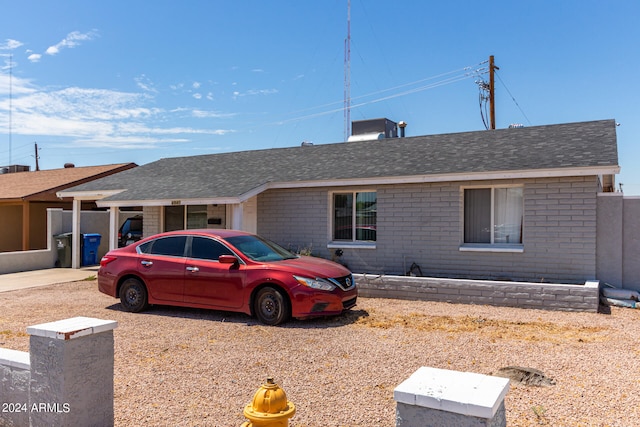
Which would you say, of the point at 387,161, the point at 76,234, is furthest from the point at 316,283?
the point at 76,234

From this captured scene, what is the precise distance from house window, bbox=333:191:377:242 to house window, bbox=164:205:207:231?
4.83 metres

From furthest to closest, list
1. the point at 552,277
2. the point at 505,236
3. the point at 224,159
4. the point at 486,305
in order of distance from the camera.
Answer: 1. the point at 224,159
2. the point at 505,236
3. the point at 552,277
4. the point at 486,305

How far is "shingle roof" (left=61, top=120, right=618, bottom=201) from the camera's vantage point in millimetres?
11492

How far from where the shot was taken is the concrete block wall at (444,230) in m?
10.8

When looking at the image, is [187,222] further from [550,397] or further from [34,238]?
[550,397]

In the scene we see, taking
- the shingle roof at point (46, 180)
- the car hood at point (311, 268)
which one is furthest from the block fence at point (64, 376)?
the shingle roof at point (46, 180)

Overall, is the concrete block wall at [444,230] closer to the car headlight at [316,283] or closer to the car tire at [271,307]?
the car headlight at [316,283]

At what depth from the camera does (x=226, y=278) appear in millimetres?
8734

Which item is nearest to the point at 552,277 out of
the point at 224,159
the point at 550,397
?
the point at 550,397

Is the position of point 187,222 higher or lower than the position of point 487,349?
higher

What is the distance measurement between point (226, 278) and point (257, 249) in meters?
0.91

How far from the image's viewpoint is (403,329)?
8062 mm

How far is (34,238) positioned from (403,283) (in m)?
18.4

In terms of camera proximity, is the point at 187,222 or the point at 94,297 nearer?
the point at 94,297
